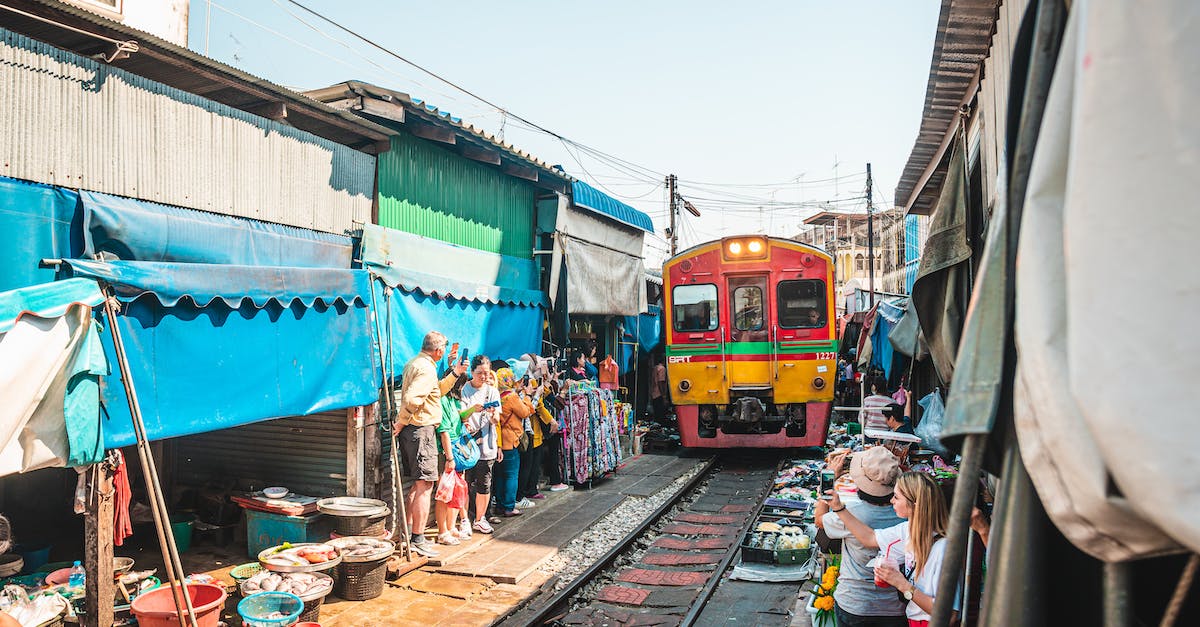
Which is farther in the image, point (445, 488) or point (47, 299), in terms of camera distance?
point (445, 488)

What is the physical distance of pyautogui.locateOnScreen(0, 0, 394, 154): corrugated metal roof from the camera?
486cm

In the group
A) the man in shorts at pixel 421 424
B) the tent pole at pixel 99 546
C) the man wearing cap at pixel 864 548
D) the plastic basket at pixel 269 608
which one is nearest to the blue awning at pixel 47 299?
the tent pole at pixel 99 546

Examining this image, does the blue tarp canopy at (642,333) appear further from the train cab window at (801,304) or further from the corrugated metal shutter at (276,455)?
the corrugated metal shutter at (276,455)

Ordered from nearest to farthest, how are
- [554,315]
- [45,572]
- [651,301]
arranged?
[45,572]
[554,315]
[651,301]

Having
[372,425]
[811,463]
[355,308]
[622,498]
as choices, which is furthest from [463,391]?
[811,463]

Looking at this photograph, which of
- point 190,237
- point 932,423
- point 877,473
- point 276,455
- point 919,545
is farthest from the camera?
point 276,455

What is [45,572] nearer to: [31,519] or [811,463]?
[31,519]

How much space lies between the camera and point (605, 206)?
497 inches

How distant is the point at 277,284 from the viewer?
6203 millimetres

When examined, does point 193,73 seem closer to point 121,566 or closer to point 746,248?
point 121,566

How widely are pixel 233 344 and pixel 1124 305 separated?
597 centimetres

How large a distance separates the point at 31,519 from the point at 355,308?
13.5 ft

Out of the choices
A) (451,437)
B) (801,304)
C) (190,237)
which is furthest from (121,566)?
(801,304)

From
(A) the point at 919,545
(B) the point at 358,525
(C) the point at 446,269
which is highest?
(C) the point at 446,269
